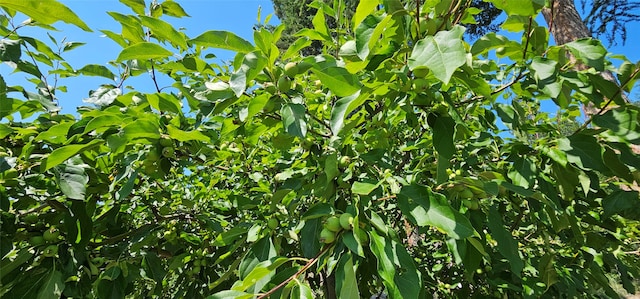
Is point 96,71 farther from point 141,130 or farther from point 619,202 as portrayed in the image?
point 619,202

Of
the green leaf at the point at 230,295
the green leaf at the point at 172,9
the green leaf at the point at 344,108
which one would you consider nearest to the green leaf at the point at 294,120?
the green leaf at the point at 344,108

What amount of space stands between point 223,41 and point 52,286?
1.14m

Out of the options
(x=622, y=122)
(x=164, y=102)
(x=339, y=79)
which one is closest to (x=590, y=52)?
(x=622, y=122)

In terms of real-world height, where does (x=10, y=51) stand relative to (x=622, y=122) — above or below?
above

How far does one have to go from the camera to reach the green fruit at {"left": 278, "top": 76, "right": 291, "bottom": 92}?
3.62 ft

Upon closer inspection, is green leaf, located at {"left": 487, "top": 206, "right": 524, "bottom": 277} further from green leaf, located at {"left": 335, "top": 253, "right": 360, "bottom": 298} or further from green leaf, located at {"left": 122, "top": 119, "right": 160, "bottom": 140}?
green leaf, located at {"left": 122, "top": 119, "right": 160, "bottom": 140}

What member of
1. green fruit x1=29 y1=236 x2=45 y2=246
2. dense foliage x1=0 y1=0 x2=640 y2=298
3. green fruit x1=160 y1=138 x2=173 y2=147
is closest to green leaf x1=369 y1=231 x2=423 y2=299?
dense foliage x1=0 y1=0 x2=640 y2=298

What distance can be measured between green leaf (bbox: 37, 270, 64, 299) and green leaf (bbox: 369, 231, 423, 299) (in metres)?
1.18

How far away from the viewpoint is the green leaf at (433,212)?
0.88 metres

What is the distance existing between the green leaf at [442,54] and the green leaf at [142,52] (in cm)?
70

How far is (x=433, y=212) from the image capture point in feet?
3.07

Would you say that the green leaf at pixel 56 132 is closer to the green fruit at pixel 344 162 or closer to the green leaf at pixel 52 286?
the green leaf at pixel 52 286

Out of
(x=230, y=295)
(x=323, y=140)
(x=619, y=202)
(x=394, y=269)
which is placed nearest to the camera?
(x=394, y=269)

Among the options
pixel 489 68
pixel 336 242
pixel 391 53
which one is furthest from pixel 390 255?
pixel 489 68
